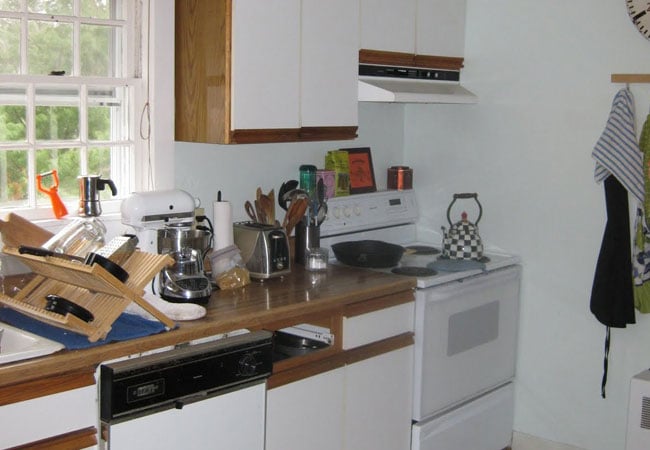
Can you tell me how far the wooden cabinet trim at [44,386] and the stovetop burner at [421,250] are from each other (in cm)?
202

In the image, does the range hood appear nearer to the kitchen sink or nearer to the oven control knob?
the oven control knob

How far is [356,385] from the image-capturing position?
3131 mm

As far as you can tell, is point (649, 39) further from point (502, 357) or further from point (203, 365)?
point (203, 365)

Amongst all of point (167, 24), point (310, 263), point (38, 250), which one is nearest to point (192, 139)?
point (167, 24)

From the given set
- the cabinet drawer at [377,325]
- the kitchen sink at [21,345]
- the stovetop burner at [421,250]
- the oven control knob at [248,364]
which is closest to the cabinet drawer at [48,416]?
the kitchen sink at [21,345]

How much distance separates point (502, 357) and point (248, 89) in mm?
1759

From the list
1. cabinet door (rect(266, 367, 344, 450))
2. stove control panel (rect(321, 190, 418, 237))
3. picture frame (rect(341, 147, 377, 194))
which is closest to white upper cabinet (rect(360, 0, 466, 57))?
picture frame (rect(341, 147, 377, 194))

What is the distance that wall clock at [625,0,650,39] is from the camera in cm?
346

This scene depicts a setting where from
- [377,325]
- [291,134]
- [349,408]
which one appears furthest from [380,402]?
[291,134]

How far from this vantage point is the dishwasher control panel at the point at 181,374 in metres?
2.28

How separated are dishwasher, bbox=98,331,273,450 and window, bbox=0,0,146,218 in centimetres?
89

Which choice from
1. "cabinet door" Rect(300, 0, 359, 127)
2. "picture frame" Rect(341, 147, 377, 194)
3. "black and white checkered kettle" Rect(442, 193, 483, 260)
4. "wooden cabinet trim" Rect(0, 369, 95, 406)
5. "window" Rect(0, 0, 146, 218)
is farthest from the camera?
"picture frame" Rect(341, 147, 377, 194)

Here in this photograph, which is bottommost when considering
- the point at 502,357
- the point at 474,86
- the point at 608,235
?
the point at 502,357

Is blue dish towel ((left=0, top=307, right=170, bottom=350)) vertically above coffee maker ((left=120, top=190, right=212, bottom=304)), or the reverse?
coffee maker ((left=120, top=190, right=212, bottom=304))
